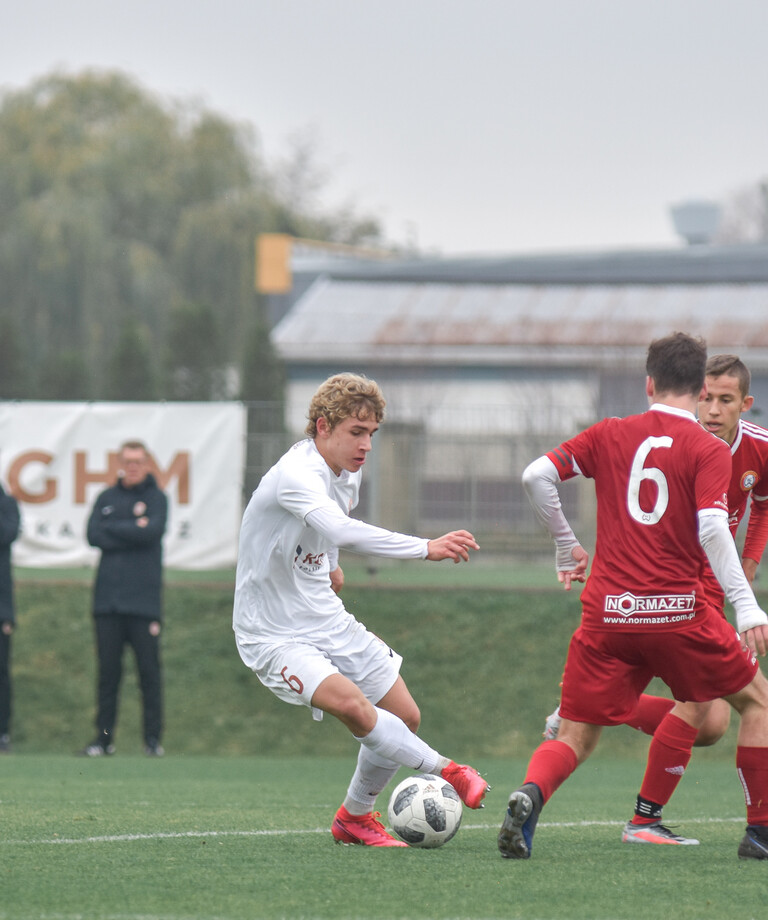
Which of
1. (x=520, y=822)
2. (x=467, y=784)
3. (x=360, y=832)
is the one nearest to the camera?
(x=520, y=822)

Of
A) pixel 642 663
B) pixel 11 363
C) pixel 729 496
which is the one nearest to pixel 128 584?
pixel 729 496

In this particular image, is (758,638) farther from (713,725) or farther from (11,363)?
(11,363)

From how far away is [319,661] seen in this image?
5754 mm

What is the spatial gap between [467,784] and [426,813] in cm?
21

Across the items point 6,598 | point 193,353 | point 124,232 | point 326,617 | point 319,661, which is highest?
point 124,232

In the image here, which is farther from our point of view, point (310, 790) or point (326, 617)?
point (310, 790)

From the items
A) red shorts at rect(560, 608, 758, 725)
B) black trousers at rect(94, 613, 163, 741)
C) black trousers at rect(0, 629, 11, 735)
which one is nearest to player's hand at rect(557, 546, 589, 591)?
red shorts at rect(560, 608, 758, 725)

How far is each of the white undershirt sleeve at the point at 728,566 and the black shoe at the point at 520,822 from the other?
956 millimetres

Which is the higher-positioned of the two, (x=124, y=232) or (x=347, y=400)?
(x=124, y=232)

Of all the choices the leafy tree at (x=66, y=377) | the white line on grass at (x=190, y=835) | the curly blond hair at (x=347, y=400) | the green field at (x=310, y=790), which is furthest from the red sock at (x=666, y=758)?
the leafy tree at (x=66, y=377)

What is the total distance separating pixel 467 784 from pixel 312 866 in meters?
0.77

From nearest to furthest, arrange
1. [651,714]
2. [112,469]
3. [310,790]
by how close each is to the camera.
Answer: [651,714] < [310,790] < [112,469]

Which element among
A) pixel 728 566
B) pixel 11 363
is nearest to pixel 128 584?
pixel 728 566

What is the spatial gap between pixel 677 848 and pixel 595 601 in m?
1.25
